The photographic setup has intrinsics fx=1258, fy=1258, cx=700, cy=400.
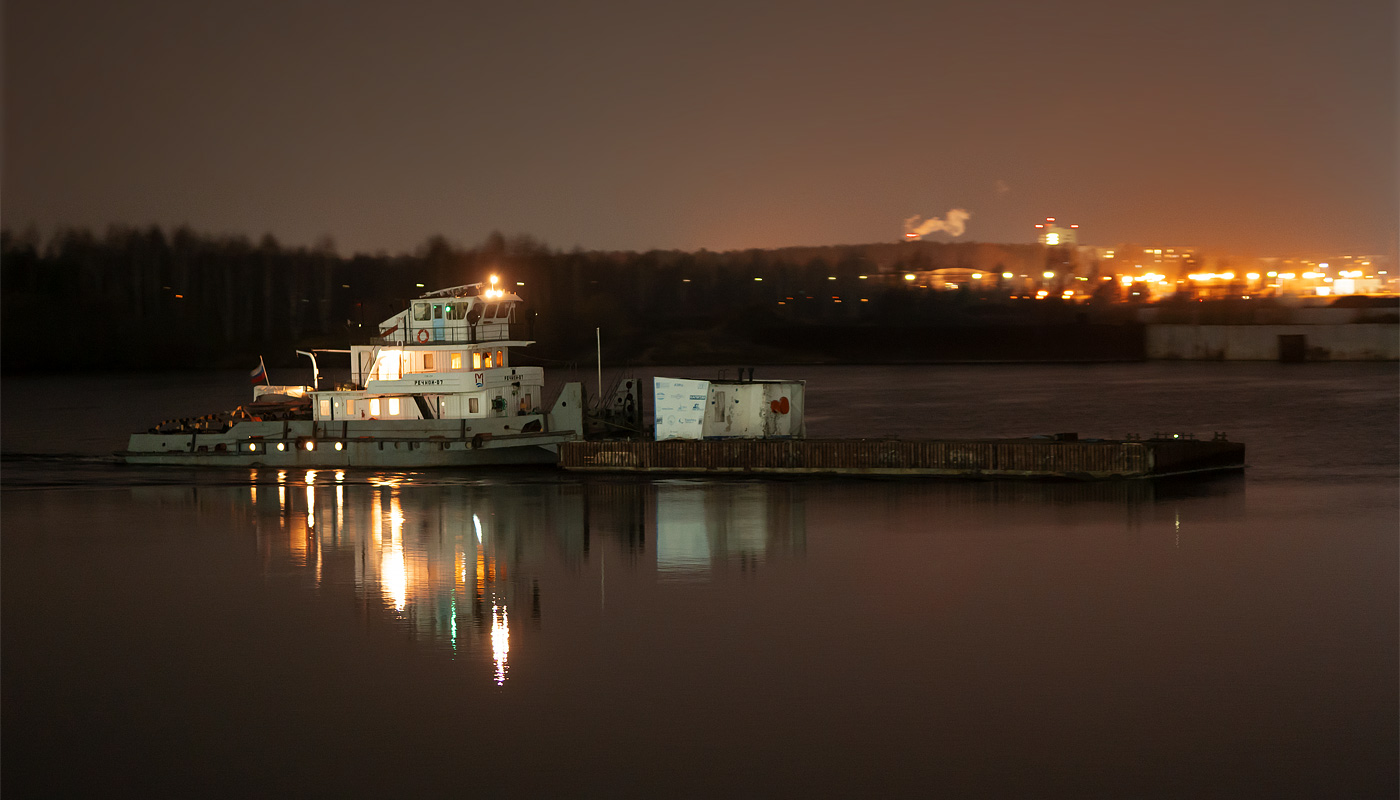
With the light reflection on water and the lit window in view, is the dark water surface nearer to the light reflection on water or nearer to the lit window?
the light reflection on water

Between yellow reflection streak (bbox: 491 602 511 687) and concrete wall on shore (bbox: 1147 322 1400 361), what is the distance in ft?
406

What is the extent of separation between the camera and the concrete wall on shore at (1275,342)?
124m

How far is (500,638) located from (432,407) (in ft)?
66.3

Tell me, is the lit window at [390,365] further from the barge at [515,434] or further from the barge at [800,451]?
the barge at [800,451]

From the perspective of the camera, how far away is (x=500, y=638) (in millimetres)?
19156

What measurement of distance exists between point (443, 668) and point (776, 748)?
528cm

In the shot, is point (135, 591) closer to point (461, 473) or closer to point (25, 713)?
point (25, 713)

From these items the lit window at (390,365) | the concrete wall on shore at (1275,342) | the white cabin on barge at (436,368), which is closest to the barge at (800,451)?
the white cabin on barge at (436,368)

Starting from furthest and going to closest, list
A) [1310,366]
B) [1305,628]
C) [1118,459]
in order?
[1310,366]
[1118,459]
[1305,628]

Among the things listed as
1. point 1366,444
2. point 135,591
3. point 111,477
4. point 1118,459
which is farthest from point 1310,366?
point 135,591

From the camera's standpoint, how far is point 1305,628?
1991 cm

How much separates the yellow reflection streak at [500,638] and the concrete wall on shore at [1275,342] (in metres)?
124

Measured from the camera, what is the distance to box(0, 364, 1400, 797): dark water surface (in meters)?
14.2

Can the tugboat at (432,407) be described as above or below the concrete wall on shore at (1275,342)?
below
